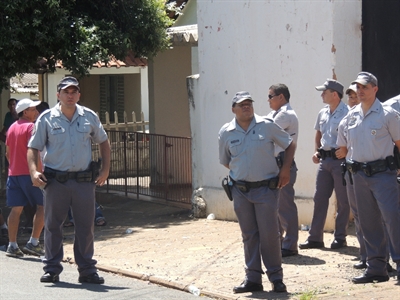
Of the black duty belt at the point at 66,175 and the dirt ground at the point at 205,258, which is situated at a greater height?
the black duty belt at the point at 66,175

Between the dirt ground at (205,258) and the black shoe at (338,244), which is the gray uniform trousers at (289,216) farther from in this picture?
the black shoe at (338,244)

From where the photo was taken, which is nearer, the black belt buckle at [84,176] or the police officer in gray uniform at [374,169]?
the police officer in gray uniform at [374,169]

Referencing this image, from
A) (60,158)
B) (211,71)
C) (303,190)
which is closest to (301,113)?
(303,190)

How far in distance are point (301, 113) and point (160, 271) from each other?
125 inches

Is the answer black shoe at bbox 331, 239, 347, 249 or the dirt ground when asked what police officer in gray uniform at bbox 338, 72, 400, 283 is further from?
black shoe at bbox 331, 239, 347, 249

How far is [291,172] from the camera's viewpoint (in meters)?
8.64

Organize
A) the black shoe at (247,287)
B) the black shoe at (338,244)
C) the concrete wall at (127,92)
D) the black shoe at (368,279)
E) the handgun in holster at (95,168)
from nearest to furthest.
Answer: the black shoe at (247,287)
the black shoe at (368,279)
the handgun in holster at (95,168)
the black shoe at (338,244)
the concrete wall at (127,92)

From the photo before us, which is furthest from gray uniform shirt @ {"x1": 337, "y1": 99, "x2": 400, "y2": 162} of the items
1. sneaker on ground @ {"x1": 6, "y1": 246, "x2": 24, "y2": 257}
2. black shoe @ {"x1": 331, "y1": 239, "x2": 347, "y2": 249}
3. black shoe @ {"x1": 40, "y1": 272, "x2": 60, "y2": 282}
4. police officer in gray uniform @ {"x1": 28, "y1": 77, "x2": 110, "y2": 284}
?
sneaker on ground @ {"x1": 6, "y1": 246, "x2": 24, "y2": 257}

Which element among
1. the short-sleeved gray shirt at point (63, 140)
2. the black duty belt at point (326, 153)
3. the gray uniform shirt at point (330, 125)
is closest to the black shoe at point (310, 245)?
the black duty belt at point (326, 153)

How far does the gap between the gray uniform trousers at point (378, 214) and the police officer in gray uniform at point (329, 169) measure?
1.45 meters

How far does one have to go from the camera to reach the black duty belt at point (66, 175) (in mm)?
7609

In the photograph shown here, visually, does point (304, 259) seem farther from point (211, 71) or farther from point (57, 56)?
point (57, 56)

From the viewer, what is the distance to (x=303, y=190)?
34.1ft

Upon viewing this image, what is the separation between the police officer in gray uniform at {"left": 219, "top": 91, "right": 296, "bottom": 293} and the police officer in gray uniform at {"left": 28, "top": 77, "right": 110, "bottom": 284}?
1406 millimetres
